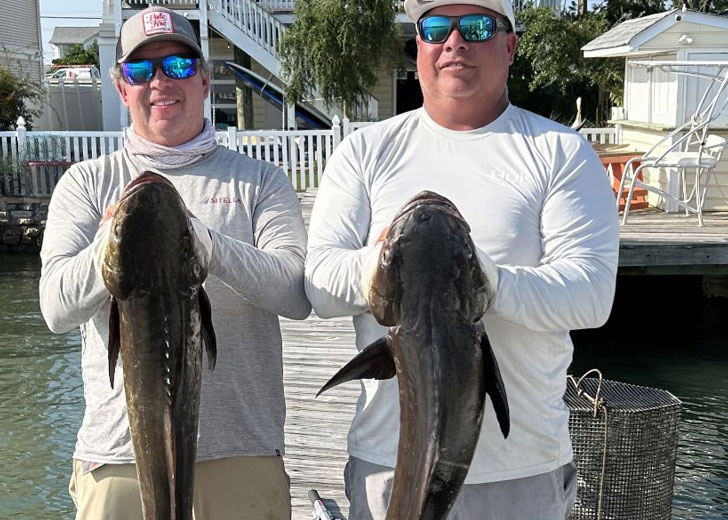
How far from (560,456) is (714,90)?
12.2m

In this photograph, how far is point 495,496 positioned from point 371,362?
632 millimetres

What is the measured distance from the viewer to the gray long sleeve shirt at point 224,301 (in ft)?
9.25

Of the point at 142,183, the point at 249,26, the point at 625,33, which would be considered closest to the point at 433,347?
the point at 142,183

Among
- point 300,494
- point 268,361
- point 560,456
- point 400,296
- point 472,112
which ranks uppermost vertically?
point 472,112

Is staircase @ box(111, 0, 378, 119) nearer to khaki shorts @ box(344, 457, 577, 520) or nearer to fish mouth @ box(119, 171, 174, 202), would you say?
khaki shorts @ box(344, 457, 577, 520)

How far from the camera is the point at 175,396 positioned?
239cm

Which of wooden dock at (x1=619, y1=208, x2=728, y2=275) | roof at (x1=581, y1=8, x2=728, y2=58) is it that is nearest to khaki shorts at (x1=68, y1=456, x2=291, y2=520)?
wooden dock at (x1=619, y1=208, x2=728, y2=275)

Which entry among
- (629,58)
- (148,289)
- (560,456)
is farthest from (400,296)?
(629,58)

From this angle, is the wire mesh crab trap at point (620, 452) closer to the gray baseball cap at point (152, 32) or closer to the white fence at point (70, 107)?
the gray baseball cap at point (152, 32)

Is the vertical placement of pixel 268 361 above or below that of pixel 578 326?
below

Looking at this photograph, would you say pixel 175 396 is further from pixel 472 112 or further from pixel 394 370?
pixel 472 112

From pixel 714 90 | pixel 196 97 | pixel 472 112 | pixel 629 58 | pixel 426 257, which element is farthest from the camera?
pixel 629 58

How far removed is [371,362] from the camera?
232 centimetres

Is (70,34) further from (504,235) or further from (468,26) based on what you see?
(504,235)
